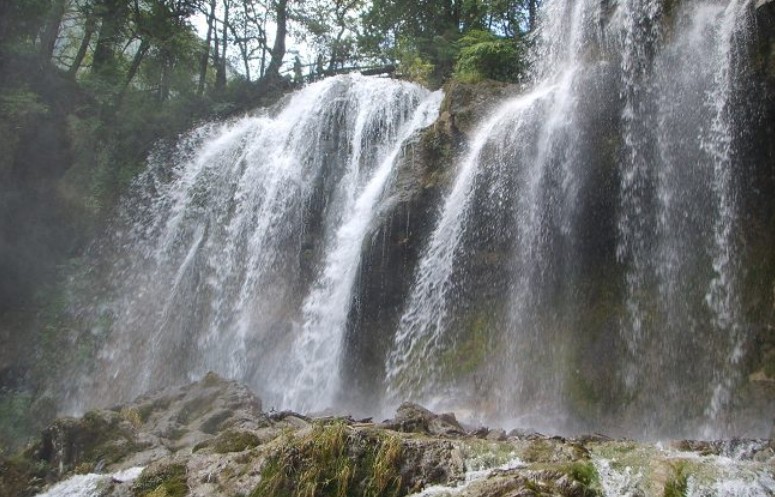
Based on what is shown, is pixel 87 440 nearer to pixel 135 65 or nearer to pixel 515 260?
pixel 515 260

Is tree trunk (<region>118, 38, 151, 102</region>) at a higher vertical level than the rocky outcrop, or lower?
higher

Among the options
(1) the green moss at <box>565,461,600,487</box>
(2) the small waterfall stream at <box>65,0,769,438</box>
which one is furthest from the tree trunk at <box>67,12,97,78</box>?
(1) the green moss at <box>565,461,600,487</box>

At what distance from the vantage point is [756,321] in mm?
9672

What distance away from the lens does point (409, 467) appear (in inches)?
231

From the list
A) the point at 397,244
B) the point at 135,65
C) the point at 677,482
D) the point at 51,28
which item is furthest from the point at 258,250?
the point at 677,482

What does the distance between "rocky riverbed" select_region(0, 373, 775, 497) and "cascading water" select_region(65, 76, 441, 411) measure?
546cm

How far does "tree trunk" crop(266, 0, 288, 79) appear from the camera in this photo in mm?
26045

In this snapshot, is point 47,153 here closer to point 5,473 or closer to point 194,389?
point 194,389

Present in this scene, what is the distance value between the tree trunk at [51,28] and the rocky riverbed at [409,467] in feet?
48.6

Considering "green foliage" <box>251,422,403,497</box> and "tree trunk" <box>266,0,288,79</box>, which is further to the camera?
"tree trunk" <box>266,0,288,79</box>

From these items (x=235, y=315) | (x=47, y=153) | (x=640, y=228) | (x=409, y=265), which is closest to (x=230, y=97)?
(x=47, y=153)

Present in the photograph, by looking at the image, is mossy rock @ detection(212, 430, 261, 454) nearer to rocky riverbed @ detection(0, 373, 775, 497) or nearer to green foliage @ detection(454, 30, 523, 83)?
rocky riverbed @ detection(0, 373, 775, 497)

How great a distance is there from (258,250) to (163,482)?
10.1 metres

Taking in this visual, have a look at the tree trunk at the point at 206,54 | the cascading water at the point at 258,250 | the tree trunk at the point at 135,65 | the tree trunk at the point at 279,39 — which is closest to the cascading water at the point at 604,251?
the cascading water at the point at 258,250
